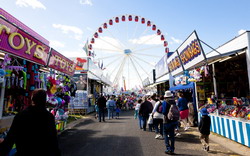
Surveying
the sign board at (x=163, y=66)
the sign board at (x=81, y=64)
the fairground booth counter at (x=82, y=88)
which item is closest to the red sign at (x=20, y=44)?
the fairground booth counter at (x=82, y=88)

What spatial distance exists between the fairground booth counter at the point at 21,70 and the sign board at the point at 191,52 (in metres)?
6.23

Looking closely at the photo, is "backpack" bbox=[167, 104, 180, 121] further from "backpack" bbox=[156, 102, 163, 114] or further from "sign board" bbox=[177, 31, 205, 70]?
"sign board" bbox=[177, 31, 205, 70]

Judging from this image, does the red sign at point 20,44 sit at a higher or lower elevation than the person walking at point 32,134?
higher

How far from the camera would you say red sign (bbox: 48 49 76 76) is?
6.55 meters

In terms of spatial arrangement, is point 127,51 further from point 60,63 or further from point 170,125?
point 170,125

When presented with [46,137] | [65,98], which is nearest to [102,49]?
[65,98]

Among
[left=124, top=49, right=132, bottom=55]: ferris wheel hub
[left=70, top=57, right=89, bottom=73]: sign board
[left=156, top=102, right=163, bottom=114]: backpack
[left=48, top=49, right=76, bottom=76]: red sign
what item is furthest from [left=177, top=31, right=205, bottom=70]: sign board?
[left=124, top=49, right=132, bottom=55]: ferris wheel hub

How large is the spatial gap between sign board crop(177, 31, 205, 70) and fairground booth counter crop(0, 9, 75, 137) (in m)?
6.23

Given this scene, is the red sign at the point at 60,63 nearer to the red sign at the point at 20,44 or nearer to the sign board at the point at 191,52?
the red sign at the point at 20,44

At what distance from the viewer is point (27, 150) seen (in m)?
1.80

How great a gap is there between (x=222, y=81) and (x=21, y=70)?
10.4 m

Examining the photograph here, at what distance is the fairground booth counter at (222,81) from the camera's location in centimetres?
527

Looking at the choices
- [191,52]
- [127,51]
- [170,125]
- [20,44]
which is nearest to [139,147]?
[170,125]

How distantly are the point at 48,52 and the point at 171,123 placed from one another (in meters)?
5.07
